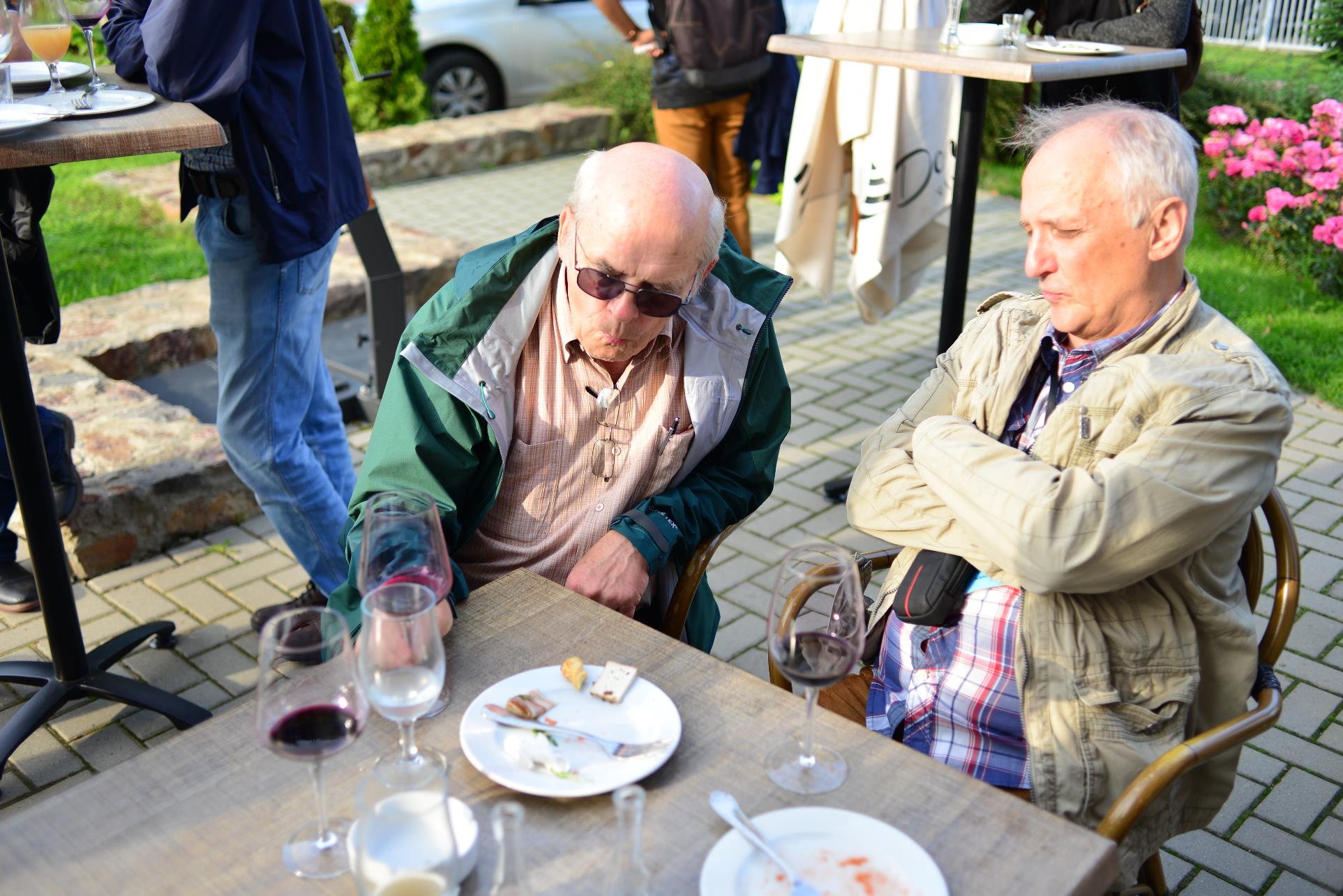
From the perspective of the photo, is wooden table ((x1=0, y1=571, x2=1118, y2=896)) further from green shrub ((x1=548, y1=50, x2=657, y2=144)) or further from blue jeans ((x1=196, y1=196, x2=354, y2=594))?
green shrub ((x1=548, y1=50, x2=657, y2=144))

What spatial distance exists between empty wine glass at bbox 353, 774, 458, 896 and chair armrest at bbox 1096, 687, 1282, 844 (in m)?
0.98

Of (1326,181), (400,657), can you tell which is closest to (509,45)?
(1326,181)

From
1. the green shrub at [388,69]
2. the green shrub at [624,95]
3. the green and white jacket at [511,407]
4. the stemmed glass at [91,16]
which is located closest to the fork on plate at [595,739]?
the green and white jacket at [511,407]

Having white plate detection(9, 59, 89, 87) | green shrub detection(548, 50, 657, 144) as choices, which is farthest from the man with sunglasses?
green shrub detection(548, 50, 657, 144)

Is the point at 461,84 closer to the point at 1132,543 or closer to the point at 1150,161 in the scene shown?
the point at 1150,161

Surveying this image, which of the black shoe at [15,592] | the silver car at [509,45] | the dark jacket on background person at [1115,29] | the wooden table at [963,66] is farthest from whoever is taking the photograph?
the silver car at [509,45]

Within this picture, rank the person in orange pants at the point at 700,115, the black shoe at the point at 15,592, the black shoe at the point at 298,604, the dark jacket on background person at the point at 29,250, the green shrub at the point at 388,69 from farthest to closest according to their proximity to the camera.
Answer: the green shrub at the point at 388,69 → the person in orange pants at the point at 700,115 → the black shoe at the point at 15,592 → the black shoe at the point at 298,604 → the dark jacket on background person at the point at 29,250

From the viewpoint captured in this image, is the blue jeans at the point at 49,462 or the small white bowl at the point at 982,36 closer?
the blue jeans at the point at 49,462

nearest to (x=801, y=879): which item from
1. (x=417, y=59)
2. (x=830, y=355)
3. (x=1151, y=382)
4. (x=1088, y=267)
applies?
(x=1151, y=382)

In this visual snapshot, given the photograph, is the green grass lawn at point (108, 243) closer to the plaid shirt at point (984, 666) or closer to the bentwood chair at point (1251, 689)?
the plaid shirt at point (984, 666)

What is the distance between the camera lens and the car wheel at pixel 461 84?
1086cm

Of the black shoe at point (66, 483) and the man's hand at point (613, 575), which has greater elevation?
the man's hand at point (613, 575)

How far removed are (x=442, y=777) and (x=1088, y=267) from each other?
1.42m

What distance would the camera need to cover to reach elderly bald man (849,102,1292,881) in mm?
1891
